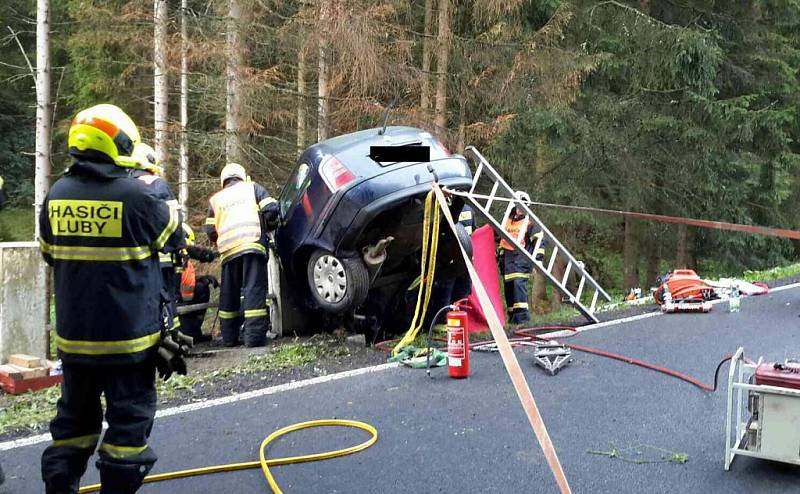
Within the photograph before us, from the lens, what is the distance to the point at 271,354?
6.37m

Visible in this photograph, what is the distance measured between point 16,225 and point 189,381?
18742 mm

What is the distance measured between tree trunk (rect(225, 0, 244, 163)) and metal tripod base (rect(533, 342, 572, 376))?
8.12 metres

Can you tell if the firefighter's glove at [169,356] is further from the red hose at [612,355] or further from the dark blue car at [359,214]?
the red hose at [612,355]

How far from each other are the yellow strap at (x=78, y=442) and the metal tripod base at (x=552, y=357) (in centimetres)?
337

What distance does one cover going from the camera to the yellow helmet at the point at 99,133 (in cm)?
301

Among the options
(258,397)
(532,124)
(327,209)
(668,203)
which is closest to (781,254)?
(668,203)

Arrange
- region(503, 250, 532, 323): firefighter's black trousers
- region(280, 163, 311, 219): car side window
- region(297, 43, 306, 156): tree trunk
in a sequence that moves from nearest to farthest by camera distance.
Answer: region(280, 163, 311, 219): car side window → region(503, 250, 532, 323): firefighter's black trousers → region(297, 43, 306, 156): tree trunk

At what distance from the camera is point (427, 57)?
13570 millimetres

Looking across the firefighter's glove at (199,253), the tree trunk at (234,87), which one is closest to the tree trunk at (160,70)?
the tree trunk at (234,87)

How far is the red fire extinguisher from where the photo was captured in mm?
5293

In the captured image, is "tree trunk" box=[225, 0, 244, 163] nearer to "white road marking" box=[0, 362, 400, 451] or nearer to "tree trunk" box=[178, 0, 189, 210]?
"tree trunk" box=[178, 0, 189, 210]

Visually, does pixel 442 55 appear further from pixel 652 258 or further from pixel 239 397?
pixel 239 397

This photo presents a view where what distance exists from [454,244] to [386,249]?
671 millimetres

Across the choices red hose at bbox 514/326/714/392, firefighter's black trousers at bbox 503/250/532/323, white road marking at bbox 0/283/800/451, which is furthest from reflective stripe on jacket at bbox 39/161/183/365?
firefighter's black trousers at bbox 503/250/532/323
